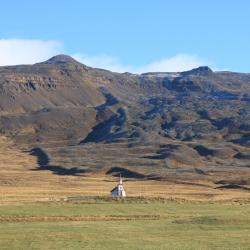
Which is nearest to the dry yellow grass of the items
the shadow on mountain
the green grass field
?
the shadow on mountain

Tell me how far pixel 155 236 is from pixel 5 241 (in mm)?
8136

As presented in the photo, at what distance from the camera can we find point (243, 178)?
417ft

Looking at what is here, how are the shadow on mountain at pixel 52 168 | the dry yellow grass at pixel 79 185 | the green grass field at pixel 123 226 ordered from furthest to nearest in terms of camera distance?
the shadow on mountain at pixel 52 168 → the dry yellow grass at pixel 79 185 → the green grass field at pixel 123 226

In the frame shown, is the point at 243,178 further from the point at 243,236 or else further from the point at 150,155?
the point at 243,236

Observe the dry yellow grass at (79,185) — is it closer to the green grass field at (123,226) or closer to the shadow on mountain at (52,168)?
the shadow on mountain at (52,168)

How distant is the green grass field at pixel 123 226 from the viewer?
34.4 m

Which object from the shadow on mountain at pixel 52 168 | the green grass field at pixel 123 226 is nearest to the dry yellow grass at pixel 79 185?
the shadow on mountain at pixel 52 168

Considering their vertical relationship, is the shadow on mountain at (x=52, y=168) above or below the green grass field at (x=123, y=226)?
below

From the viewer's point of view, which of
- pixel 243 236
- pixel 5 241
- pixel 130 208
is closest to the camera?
pixel 5 241

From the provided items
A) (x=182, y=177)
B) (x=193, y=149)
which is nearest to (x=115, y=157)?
(x=193, y=149)

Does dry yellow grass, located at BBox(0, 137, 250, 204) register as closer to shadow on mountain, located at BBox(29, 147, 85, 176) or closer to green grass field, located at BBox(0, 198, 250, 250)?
A: shadow on mountain, located at BBox(29, 147, 85, 176)

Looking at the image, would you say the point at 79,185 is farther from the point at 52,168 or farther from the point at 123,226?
the point at 123,226

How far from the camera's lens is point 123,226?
4269cm

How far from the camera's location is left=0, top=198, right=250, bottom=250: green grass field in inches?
1352
